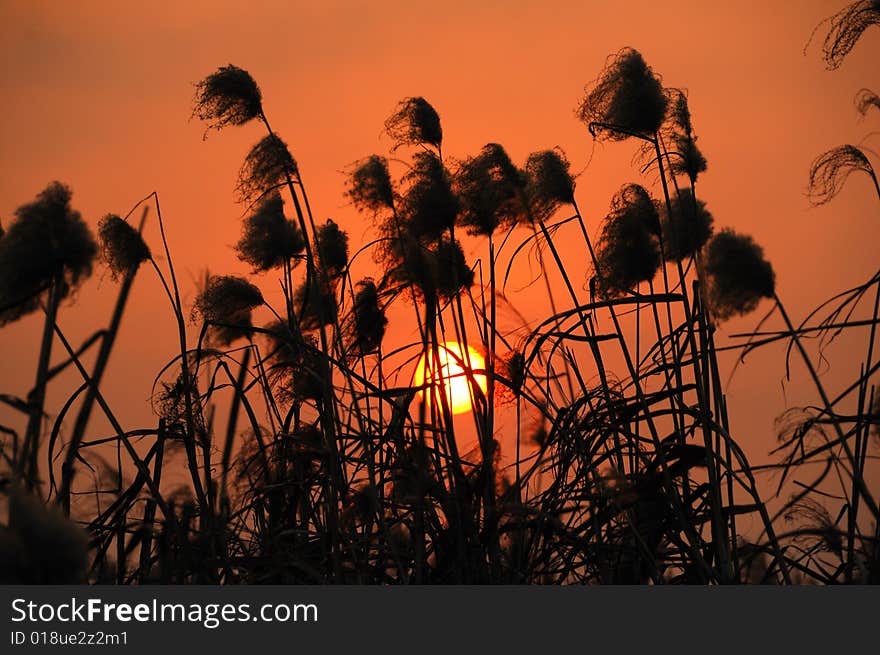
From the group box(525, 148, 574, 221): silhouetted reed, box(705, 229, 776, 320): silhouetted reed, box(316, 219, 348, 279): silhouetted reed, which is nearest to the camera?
box(705, 229, 776, 320): silhouetted reed

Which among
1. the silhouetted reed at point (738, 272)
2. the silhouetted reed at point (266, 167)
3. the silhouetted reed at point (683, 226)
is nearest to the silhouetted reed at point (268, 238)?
the silhouetted reed at point (266, 167)

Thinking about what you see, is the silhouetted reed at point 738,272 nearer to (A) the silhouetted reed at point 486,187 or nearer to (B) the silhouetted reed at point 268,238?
(A) the silhouetted reed at point 486,187

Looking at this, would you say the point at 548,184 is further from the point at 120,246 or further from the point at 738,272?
the point at 120,246

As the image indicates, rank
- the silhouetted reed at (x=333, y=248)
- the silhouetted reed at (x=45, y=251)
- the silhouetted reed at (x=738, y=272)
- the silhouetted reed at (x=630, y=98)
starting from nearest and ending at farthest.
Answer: the silhouetted reed at (x=45, y=251) → the silhouetted reed at (x=738, y=272) → the silhouetted reed at (x=630, y=98) → the silhouetted reed at (x=333, y=248)

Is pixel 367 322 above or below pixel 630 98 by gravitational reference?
below

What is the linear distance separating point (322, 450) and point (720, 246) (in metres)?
1.07

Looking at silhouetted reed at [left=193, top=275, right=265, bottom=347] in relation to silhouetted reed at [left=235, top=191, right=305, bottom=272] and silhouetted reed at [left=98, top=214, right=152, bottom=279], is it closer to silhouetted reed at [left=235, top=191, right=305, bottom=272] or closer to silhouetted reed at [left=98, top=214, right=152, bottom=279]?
silhouetted reed at [left=235, top=191, right=305, bottom=272]

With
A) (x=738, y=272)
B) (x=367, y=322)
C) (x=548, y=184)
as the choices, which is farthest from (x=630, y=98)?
(x=367, y=322)

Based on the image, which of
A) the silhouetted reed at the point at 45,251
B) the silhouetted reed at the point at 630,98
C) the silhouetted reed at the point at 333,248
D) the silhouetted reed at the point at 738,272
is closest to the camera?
the silhouetted reed at the point at 45,251

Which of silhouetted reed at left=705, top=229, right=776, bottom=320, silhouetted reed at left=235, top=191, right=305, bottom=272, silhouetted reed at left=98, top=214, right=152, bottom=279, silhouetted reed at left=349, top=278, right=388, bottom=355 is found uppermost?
silhouetted reed at left=235, top=191, right=305, bottom=272

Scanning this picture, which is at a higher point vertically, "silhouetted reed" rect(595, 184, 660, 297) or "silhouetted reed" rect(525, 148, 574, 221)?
"silhouetted reed" rect(525, 148, 574, 221)

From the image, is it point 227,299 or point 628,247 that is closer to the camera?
point 628,247

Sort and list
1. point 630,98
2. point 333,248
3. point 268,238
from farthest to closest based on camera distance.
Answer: point 333,248 → point 268,238 → point 630,98

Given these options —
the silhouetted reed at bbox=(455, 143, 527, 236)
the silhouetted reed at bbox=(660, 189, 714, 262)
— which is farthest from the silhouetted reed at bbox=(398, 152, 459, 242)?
the silhouetted reed at bbox=(660, 189, 714, 262)
